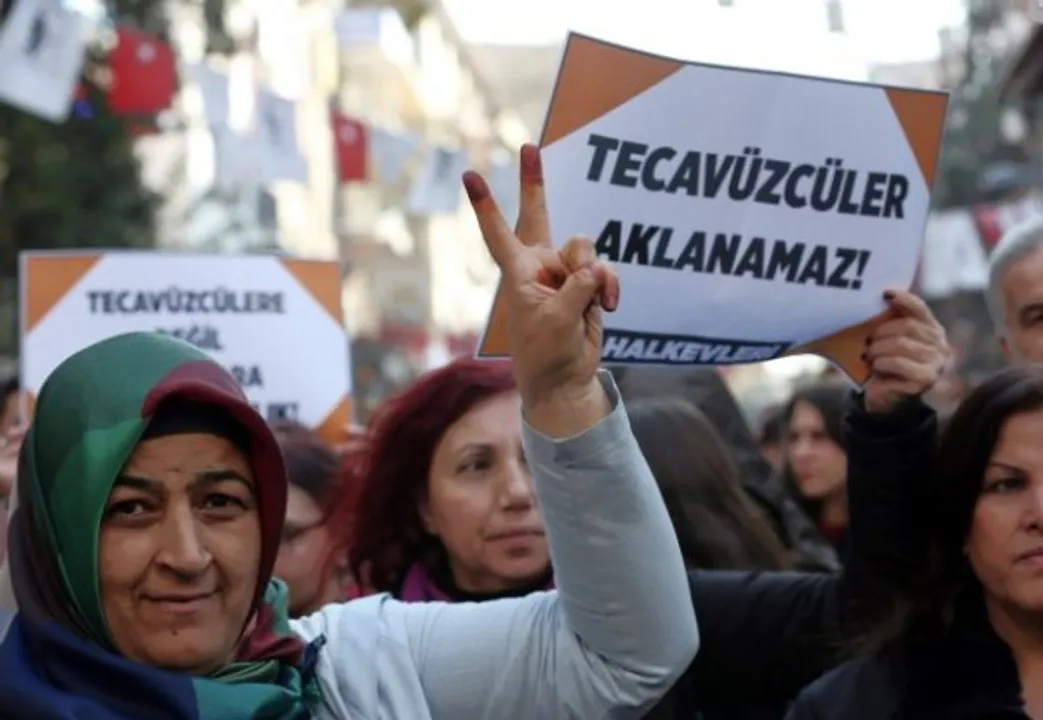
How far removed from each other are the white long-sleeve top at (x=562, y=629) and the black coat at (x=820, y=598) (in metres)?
0.62

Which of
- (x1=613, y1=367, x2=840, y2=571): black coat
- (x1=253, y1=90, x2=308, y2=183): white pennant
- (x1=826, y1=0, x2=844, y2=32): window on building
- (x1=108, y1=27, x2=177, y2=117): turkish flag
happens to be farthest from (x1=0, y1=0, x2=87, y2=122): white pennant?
(x1=826, y1=0, x2=844, y2=32): window on building

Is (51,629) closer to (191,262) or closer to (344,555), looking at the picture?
(344,555)

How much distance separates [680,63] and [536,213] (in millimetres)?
753

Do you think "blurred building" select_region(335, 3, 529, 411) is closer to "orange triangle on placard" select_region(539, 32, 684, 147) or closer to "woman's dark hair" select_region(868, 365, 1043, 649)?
"orange triangle on placard" select_region(539, 32, 684, 147)

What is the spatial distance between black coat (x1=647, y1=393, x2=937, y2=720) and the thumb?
0.84 metres

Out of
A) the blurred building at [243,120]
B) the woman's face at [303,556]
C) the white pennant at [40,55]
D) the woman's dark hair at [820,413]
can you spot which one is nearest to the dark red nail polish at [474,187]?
the woman's face at [303,556]

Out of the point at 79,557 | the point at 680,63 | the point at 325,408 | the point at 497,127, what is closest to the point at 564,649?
the point at 79,557

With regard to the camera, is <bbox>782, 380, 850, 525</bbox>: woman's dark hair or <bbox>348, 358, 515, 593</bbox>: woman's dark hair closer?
<bbox>348, 358, 515, 593</bbox>: woman's dark hair

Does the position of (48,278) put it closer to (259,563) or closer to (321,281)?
(321,281)

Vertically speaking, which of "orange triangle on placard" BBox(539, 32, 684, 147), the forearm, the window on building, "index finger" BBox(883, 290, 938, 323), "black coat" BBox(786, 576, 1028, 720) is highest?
the window on building

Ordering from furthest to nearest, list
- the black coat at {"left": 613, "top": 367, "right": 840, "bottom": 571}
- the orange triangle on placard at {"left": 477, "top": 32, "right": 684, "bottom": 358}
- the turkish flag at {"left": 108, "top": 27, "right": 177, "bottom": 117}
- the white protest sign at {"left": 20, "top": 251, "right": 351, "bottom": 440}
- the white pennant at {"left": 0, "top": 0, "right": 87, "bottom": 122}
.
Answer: the turkish flag at {"left": 108, "top": 27, "right": 177, "bottom": 117} < the white pennant at {"left": 0, "top": 0, "right": 87, "bottom": 122} < the white protest sign at {"left": 20, "top": 251, "right": 351, "bottom": 440} < the black coat at {"left": 613, "top": 367, "right": 840, "bottom": 571} < the orange triangle on placard at {"left": 477, "top": 32, "right": 684, "bottom": 358}

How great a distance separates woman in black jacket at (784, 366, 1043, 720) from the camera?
8.22 ft

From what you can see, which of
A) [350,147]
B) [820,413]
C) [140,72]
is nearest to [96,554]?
[820,413]

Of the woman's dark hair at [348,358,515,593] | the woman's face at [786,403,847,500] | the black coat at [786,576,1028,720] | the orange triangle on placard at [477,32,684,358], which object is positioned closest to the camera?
the black coat at [786,576,1028,720]
